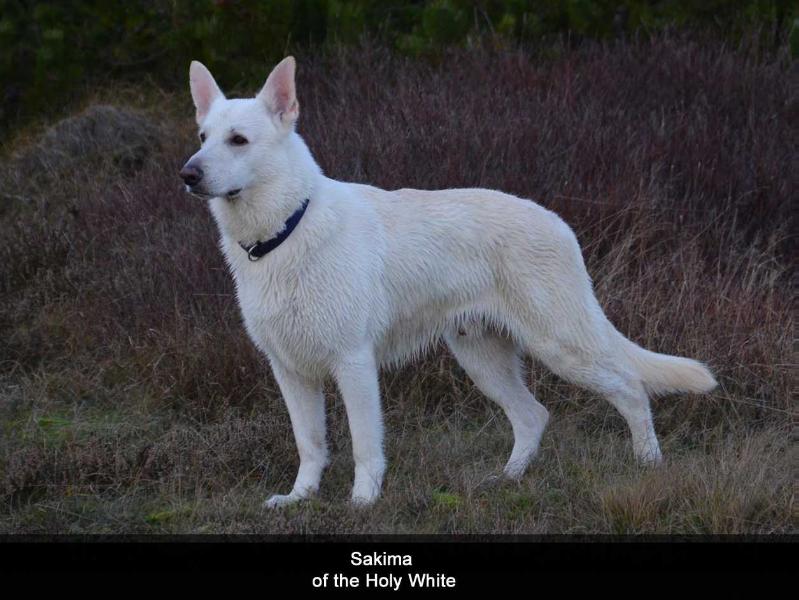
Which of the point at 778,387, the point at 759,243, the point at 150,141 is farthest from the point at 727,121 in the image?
the point at 150,141

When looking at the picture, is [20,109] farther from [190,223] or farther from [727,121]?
[727,121]

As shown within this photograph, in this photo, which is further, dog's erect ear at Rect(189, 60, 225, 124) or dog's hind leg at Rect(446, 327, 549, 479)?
dog's hind leg at Rect(446, 327, 549, 479)

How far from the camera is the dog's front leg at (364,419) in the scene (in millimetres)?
4844

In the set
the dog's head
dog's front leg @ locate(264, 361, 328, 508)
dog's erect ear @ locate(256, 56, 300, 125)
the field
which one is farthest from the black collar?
the field

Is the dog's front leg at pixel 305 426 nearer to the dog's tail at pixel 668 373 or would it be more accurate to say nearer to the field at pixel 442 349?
the field at pixel 442 349

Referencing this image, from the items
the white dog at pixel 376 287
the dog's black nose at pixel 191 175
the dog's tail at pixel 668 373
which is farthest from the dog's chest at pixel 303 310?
the dog's tail at pixel 668 373

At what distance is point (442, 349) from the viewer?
618 centimetres

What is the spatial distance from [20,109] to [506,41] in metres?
4.55

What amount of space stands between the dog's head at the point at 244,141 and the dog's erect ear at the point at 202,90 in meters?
0.03

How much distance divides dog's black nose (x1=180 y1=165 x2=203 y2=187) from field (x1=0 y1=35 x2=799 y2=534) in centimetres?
133

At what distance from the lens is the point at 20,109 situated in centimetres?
1116

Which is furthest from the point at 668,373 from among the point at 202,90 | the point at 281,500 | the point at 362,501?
the point at 202,90

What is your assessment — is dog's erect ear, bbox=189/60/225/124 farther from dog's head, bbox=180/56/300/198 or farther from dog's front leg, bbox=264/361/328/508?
dog's front leg, bbox=264/361/328/508

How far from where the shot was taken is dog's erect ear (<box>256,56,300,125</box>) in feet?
15.8
